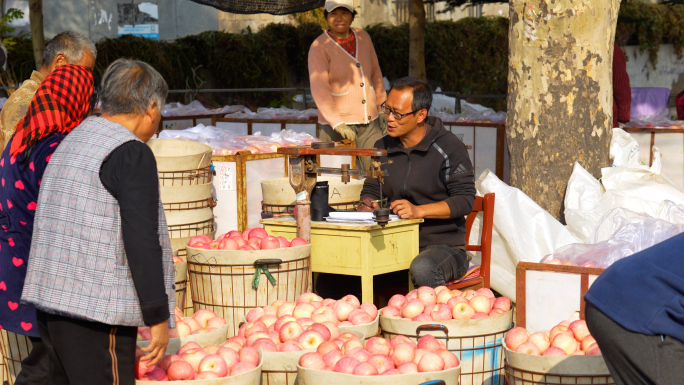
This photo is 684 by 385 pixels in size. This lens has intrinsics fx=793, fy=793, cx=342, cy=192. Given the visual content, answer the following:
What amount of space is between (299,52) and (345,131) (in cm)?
1238

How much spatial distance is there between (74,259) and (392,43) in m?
17.4

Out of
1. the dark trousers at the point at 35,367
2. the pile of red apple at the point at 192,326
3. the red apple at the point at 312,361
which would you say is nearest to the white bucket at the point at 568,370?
the red apple at the point at 312,361

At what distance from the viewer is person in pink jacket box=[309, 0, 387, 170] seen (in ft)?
20.5

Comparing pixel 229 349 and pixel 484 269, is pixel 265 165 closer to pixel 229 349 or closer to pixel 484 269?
pixel 484 269

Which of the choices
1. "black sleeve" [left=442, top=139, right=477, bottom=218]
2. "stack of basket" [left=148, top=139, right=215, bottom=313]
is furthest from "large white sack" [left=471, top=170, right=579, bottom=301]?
"stack of basket" [left=148, top=139, right=215, bottom=313]

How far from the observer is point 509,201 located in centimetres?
507

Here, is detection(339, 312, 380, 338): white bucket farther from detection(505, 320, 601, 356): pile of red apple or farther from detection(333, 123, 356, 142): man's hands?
detection(333, 123, 356, 142): man's hands

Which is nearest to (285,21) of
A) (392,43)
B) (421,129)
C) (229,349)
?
(392,43)

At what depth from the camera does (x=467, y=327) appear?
3.28 metres

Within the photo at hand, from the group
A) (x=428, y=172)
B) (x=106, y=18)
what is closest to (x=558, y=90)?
(x=428, y=172)

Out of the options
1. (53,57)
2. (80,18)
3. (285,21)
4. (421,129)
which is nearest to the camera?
(53,57)

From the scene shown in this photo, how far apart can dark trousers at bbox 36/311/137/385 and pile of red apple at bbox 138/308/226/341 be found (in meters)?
0.61

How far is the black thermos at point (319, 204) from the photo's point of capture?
165 inches

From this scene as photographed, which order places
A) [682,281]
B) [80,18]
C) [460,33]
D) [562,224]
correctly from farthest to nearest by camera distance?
1. [460,33]
2. [80,18]
3. [562,224]
4. [682,281]
